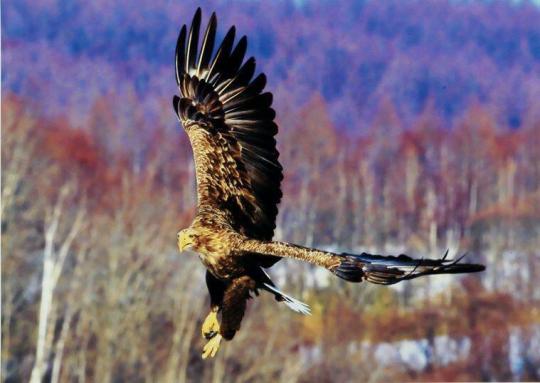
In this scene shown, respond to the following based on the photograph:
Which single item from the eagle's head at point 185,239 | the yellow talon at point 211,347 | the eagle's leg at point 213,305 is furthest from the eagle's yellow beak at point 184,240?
the yellow talon at point 211,347

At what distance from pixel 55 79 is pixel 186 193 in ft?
15.3

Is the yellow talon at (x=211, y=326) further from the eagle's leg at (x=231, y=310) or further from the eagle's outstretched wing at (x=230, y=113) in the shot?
the eagle's outstretched wing at (x=230, y=113)

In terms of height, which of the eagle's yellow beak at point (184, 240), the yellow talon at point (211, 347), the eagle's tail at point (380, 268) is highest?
the eagle's yellow beak at point (184, 240)

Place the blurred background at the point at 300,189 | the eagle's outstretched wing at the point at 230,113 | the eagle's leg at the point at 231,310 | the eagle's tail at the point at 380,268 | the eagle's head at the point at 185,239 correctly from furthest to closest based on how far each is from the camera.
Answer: the blurred background at the point at 300,189, the eagle's outstretched wing at the point at 230,113, the eagle's leg at the point at 231,310, the eagle's head at the point at 185,239, the eagle's tail at the point at 380,268

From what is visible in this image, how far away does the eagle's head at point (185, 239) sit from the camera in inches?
208

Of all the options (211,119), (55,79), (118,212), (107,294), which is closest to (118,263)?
(107,294)

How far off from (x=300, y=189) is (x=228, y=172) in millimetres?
18722

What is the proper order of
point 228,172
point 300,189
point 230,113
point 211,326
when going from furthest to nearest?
1. point 300,189
2. point 230,113
3. point 228,172
4. point 211,326

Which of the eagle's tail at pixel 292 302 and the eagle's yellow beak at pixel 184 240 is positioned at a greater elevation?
the eagle's yellow beak at pixel 184 240

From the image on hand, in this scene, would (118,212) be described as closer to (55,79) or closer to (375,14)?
(55,79)

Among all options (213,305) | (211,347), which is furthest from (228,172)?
(211,347)

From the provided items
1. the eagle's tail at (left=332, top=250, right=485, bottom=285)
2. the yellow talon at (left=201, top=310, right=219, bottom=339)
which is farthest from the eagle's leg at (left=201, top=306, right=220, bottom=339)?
the eagle's tail at (left=332, top=250, right=485, bottom=285)

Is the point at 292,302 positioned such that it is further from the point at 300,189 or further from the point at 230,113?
the point at 300,189

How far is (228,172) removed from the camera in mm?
6086
